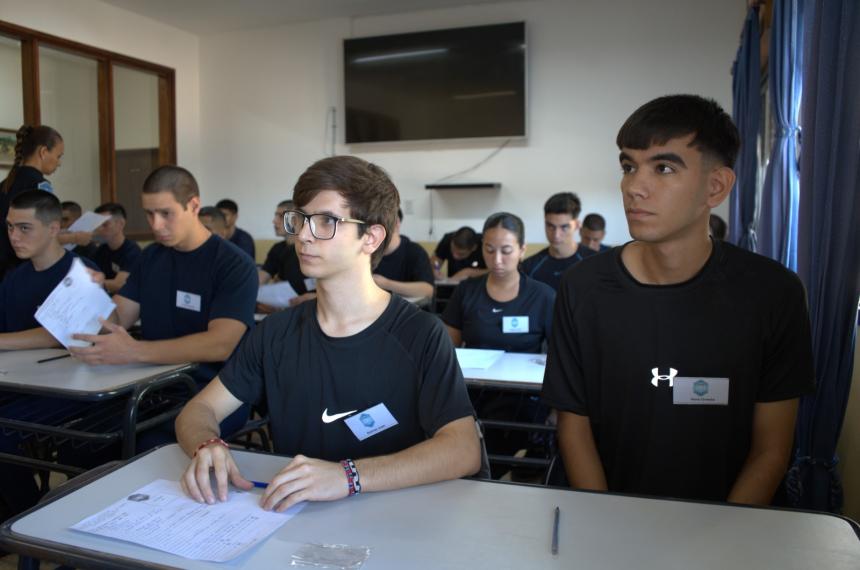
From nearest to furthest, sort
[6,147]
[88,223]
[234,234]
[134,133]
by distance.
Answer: [88,223] → [6,147] → [234,234] → [134,133]

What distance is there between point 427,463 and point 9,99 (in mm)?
6446

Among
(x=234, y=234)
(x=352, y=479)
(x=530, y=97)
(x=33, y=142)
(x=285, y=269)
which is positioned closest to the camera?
(x=352, y=479)

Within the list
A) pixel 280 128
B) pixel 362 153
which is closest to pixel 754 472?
pixel 362 153

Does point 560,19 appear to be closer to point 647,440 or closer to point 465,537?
point 647,440

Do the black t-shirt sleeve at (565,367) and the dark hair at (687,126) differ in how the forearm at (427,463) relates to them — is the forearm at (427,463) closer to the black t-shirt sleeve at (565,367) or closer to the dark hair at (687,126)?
the black t-shirt sleeve at (565,367)

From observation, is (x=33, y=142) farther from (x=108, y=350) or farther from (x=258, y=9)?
(x=258, y=9)

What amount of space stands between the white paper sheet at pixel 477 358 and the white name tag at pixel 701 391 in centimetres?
110

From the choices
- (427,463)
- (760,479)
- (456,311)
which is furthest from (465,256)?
(427,463)

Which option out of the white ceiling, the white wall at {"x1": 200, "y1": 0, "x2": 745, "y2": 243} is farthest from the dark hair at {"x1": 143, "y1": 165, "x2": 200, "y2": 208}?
the white ceiling

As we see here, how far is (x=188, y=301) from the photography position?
268 centimetres

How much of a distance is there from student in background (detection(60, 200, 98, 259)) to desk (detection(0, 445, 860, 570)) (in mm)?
3332

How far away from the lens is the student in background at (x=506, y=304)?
3070 mm

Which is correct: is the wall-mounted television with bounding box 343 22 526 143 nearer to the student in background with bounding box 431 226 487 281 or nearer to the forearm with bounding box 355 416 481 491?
the student in background with bounding box 431 226 487 281

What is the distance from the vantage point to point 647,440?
1.54 metres
